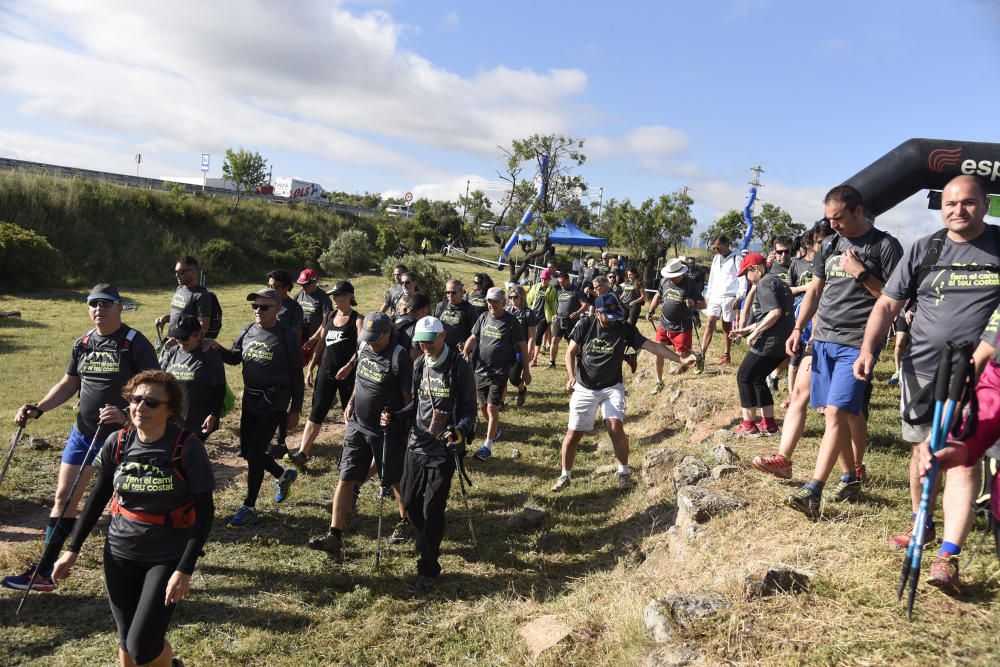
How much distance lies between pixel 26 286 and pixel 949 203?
25.7 meters

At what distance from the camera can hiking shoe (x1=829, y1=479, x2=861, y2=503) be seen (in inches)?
183

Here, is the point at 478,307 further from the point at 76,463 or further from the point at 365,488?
the point at 76,463

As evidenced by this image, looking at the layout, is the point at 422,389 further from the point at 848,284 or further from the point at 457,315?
the point at 457,315

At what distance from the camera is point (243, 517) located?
5.96 meters

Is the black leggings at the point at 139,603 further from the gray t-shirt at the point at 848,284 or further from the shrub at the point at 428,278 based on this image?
the shrub at the point at 428,278

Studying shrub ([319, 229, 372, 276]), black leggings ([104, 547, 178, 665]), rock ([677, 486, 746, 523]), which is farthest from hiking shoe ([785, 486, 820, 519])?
shrub ([319, 229, 372, 276])

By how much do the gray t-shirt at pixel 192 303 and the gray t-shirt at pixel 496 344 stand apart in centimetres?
320

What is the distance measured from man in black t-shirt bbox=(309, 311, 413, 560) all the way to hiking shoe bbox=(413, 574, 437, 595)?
2.67ft

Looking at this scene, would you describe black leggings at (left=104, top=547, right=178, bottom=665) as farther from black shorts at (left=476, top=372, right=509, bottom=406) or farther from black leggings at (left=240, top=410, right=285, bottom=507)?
black shorts at (left=476, top=372, right=509, bottom=406)

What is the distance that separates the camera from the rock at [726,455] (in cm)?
582

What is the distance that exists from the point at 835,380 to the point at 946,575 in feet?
→ 4.76

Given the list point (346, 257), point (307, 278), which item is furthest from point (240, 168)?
point (307, 278)

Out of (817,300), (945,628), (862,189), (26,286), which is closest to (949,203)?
(817,300)

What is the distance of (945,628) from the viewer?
3.09 metres
